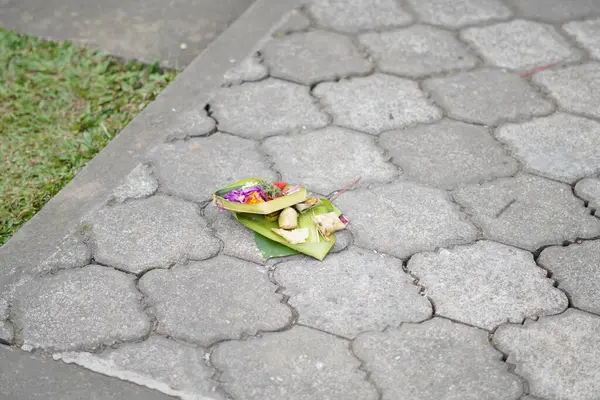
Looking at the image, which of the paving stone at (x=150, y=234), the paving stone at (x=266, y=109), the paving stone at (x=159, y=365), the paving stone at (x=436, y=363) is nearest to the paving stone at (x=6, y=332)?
the paving stone at (x=159, y=365)

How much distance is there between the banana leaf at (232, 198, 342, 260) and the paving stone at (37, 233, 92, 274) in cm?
41

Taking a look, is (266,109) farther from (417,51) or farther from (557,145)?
(557,145)

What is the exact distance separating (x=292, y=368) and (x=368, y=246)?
18.4 inches

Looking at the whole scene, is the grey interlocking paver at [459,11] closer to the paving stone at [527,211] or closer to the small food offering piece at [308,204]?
the paving stone at [527,211]

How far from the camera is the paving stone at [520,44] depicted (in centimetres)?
302

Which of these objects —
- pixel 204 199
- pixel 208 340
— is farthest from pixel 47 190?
pixel 208 340

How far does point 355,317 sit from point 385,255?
24 cm

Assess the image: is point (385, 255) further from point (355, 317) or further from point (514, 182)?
point (514, 182)

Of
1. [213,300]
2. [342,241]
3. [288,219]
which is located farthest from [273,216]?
[213,300]

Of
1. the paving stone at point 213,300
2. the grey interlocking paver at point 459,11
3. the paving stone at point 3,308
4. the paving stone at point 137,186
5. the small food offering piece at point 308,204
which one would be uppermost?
the grey interlocking paver at point 459,11

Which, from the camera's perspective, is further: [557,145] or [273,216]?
[557,145]

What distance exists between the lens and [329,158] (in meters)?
2.52

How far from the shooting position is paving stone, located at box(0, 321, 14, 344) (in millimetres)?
1925

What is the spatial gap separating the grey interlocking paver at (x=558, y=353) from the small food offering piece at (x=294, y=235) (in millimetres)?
545
